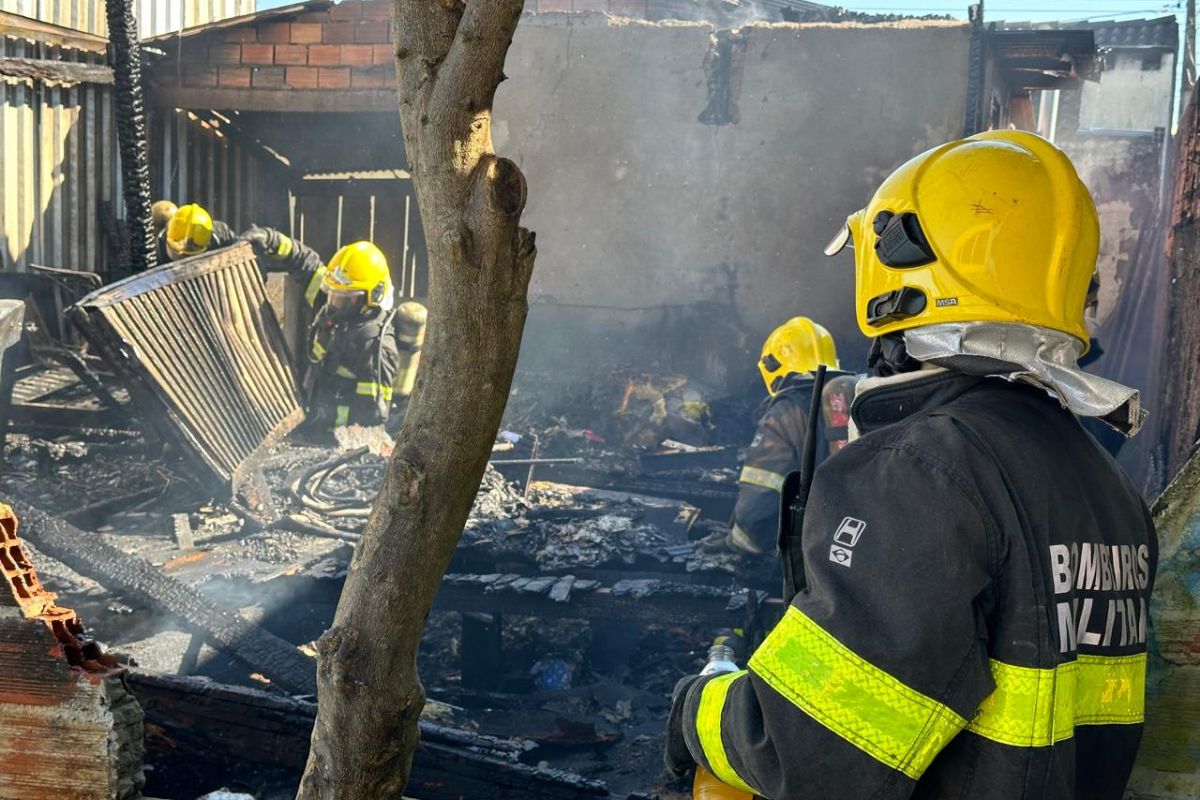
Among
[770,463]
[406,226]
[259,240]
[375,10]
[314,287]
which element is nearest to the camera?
[770,463]

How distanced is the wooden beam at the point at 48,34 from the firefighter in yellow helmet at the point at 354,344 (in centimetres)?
414

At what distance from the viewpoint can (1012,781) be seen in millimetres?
1613

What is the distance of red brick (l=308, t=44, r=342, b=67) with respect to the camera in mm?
12344

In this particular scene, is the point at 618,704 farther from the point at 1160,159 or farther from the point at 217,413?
the point at 1160,159

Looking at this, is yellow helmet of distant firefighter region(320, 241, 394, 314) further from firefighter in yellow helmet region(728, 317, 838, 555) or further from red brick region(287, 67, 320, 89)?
firefighter in yellow helmet region(728, 317, 838, 555)

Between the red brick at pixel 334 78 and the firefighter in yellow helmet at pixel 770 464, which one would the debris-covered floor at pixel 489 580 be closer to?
the firefighter in yellow helmet at pixel 770 464

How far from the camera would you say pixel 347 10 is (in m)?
12.3

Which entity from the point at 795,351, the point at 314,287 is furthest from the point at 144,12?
the point at 795,351

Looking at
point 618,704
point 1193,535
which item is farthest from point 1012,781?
point 618,704

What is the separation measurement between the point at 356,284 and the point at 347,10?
436cm

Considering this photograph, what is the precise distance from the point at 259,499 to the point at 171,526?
74 cm

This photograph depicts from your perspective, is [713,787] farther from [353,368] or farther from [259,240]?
[259,240]

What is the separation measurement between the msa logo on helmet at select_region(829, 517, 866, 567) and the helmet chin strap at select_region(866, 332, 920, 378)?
41cm

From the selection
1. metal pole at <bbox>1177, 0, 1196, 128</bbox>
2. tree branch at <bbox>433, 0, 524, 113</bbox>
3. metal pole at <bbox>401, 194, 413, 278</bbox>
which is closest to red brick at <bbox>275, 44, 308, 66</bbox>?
metal pole at <bbox>401, 194, 413, 278</bbox>
